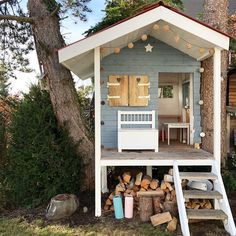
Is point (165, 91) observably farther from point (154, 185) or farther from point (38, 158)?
point (38, 158)

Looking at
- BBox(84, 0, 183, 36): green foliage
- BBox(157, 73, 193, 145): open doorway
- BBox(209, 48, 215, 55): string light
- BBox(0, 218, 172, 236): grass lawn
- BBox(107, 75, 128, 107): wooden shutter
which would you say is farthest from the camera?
BBox(84, 0, 183, 36): green foliage

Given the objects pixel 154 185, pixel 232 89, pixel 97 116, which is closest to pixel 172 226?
pixel 154 185

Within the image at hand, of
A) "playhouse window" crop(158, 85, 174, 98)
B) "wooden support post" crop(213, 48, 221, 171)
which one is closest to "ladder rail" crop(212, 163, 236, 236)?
"wooden support post" crop(213, 48, 221, 171)

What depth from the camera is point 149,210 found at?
525cm

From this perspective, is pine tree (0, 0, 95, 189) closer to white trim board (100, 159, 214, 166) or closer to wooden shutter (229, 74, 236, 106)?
white trim board (100, 159, 214, 166)

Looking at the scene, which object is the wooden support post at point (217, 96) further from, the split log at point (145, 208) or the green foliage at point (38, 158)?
the green foliage at point (38, 158)

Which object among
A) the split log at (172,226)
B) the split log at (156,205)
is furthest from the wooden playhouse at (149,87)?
the split log at (156,205)

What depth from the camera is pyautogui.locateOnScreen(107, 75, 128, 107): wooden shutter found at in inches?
253

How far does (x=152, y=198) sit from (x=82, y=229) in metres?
1.33

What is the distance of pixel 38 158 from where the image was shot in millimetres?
6082

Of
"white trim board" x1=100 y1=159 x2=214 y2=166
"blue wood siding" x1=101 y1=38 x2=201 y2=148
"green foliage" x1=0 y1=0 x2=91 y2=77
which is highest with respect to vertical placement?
"green foliage" x1=0 y1=0 x2=91 y2=77

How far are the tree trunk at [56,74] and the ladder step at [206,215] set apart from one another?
2647 mm

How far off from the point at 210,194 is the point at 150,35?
11.4 feet

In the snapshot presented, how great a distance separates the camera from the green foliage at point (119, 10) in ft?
26.2
